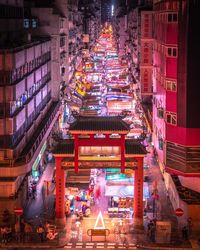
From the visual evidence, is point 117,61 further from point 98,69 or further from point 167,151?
point 167,151

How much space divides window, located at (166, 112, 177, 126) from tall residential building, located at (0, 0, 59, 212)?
1053 centimetres

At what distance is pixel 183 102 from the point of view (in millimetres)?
38625

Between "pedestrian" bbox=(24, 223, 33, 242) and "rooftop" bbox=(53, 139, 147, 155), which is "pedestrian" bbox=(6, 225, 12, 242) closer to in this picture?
"pedestrian" bbox=(24, 223, 33, 242)

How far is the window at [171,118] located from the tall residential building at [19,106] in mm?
10526

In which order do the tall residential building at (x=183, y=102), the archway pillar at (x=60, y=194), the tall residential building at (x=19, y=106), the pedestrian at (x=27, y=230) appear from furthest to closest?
the tall residential building at (x=183, y=102) → the archway pillar at (x=60, y=194) → the tall residential building at (x=19, y=106) → the pedestrian at (x=27, y=230)

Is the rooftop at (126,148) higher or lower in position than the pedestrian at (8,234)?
higher

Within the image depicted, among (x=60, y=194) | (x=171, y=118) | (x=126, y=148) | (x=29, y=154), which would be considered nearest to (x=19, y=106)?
(x=29, y=154)

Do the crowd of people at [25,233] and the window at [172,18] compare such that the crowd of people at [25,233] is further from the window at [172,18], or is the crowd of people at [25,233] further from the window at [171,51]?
the window at [172,18]

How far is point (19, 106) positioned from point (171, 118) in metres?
11.3

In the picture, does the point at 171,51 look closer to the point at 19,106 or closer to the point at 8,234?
the point at 19,106

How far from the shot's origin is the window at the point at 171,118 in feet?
130

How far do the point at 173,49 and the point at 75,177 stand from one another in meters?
13.6

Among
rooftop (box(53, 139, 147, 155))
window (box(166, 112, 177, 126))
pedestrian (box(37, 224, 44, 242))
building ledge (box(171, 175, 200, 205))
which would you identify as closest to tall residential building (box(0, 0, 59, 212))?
rooftop (box(53, 139, 147, 155))

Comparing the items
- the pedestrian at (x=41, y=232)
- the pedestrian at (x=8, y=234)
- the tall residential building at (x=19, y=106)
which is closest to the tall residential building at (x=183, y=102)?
the pedestrian at (x=41, y=232)
